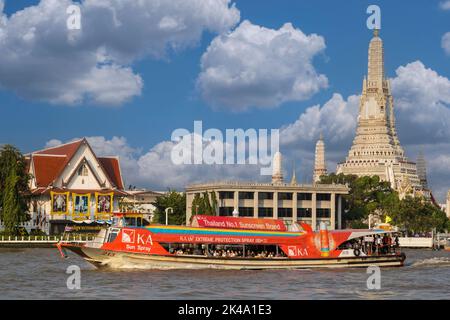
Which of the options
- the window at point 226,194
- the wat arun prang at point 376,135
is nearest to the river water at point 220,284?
the window at point 226,194

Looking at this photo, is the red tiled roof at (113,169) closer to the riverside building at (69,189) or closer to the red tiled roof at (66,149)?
the riverside building at (69,189)

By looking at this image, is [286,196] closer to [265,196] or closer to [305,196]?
[305,196]

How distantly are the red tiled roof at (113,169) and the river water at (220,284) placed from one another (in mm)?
61658

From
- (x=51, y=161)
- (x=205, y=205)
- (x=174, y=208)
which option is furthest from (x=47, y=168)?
(x=174, y=208)

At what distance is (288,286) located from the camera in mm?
37625

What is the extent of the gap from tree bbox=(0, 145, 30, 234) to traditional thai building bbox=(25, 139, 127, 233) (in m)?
4.83

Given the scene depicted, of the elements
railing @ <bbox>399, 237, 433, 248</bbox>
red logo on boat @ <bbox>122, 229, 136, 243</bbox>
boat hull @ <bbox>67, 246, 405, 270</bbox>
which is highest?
red logo on boat @ <bbox>122, 229, 136, 243</bbox>

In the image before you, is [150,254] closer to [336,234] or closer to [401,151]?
[336,234]

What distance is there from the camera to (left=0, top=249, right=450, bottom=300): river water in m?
34.0

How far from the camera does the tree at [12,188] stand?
3297 inches

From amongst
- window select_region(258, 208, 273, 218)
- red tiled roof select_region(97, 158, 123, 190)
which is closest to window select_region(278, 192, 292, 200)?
window select_region(258, 208, 273, 218)

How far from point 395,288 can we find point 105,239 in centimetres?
1621

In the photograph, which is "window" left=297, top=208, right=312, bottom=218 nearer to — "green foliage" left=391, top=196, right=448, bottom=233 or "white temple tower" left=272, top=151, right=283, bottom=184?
"green foliage" left=391, top=196, right=448, bottom=233

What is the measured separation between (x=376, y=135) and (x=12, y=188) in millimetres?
116888
